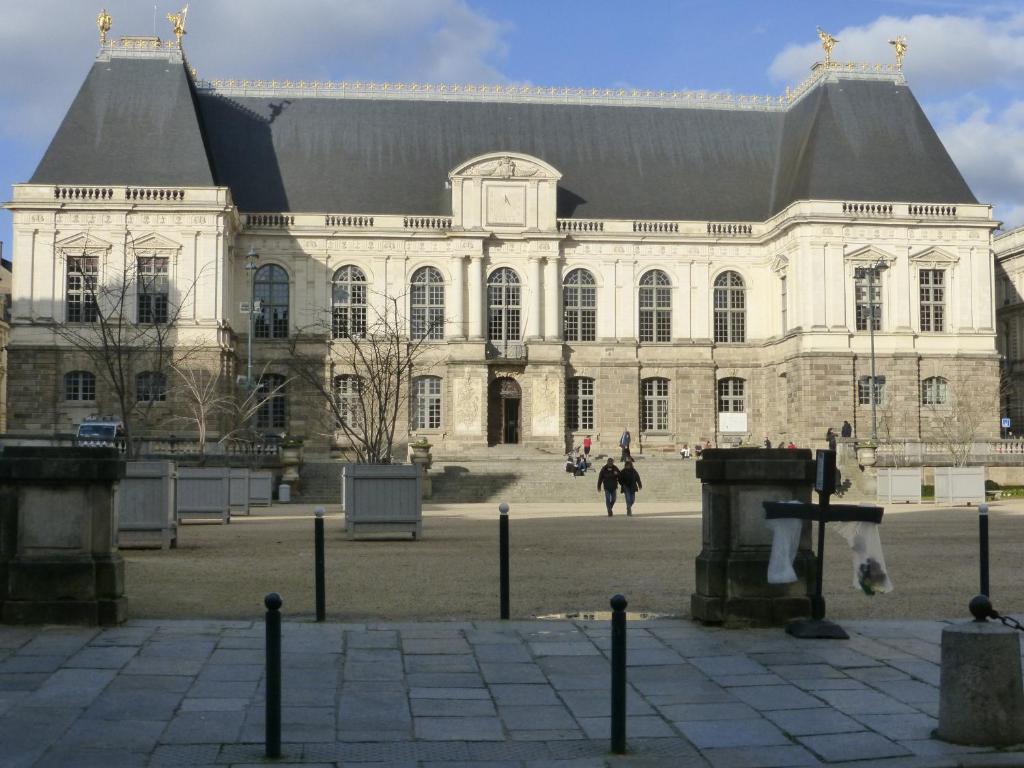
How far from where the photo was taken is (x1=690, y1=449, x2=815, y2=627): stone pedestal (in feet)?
39.0

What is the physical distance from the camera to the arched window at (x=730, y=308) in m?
59.9

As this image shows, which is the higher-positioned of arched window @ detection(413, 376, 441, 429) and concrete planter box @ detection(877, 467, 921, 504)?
arched window @ detection(413, 376, 441, 429)

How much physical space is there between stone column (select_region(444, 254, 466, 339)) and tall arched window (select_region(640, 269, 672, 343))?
8.16 metres

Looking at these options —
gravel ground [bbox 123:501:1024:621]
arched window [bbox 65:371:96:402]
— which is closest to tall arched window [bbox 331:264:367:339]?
arched window [bbox 65:371:96:402]

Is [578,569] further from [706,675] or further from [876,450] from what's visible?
[876,450]

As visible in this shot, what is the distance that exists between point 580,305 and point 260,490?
2413 cm

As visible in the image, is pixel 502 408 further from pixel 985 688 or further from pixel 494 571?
pixel 985 688

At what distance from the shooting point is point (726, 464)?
39.2 feet

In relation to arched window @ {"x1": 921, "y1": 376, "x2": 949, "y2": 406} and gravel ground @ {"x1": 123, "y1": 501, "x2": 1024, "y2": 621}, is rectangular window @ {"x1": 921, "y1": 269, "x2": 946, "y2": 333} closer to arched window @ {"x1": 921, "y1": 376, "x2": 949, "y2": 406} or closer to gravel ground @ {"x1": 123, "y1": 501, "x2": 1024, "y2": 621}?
arched window @ {"x1": 921, "y1": 376, "x2": 949, "y2": 406}

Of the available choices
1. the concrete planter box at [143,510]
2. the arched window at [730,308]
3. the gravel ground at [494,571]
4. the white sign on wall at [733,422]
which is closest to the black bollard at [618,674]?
the gravel ground at [494,571]

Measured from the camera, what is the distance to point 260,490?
1508 inches

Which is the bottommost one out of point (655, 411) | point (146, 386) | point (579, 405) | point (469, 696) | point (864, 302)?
point (469, 696)

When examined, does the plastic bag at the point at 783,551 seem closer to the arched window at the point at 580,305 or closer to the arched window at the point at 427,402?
the arched window at the point at 427,402

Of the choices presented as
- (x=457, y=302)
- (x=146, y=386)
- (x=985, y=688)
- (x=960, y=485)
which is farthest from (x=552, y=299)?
(x=985, y=688)
